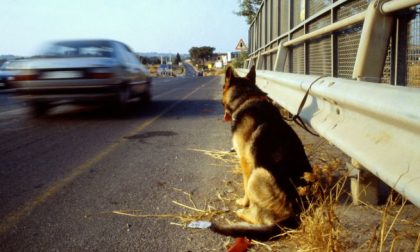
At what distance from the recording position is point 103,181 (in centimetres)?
418

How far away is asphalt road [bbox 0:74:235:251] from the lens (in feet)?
9.27

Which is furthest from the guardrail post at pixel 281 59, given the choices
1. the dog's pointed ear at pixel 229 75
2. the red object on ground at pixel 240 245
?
the red object on ground at pixel 240 245

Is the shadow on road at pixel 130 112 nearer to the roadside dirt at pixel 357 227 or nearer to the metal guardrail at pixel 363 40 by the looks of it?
the metal guardrail at pixel 363 40

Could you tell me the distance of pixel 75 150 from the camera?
5633 millimetres

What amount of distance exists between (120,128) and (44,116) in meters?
2.64

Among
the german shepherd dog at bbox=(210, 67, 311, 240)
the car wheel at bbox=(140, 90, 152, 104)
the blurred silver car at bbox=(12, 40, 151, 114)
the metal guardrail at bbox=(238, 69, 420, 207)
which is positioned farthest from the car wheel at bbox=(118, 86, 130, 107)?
the metal guardrail at bbox=(238, 69, 420, 207)

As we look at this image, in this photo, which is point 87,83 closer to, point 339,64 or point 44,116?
point 44,116

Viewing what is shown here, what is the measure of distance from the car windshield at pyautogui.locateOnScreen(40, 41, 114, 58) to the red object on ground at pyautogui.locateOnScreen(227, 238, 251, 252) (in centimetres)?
754

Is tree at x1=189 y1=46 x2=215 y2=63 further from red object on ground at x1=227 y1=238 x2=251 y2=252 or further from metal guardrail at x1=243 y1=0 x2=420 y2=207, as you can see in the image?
red object on ground at x1=227 y1=238 x2=251 y2=252

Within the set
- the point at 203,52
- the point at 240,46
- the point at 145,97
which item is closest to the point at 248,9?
the point at 240,46

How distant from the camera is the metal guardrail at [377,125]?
1.69 metres

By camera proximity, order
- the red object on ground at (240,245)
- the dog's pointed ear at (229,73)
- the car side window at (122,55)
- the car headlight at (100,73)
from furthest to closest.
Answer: the car side window at (122,55) < the car headlight at (100,73) < the dog's pointed ear at (229,73) < the red object on ground at (240,245)

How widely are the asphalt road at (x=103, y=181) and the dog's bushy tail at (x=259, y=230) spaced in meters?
0.12

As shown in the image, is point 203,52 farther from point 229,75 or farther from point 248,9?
point 229,75
